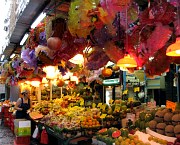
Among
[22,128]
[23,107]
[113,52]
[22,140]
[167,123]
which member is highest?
[113,52]

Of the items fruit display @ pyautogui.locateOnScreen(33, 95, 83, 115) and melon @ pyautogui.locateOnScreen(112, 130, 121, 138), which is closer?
melon @ pyautogui.locateOnScreen(112, 130, 121, 138)

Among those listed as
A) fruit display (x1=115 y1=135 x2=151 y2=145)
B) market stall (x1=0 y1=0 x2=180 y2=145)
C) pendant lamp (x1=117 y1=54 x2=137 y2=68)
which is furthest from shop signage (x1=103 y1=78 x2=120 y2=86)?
pendant lamp (x1=117 y1=54 x2=137 y2=68)

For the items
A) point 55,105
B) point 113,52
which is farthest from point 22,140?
point 113,52

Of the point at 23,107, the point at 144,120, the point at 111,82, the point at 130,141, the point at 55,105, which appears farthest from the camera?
the point at 111,82

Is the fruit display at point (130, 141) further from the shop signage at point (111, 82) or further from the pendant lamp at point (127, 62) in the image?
the shop signage at point (111, 82)

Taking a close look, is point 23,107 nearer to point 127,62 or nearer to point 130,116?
point 130,116

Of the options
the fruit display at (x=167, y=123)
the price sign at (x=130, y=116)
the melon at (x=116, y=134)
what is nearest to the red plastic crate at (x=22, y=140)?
the price sign at (x=130, y=116)

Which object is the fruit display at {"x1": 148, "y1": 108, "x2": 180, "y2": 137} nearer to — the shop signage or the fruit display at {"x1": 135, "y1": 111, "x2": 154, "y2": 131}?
the fruit display at {"x1": 135, "y1": 111, "x2": 154, "y2": 131}

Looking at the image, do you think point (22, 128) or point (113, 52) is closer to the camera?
point (113, 52)

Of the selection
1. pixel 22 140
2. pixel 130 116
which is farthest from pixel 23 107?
pixel 130 116

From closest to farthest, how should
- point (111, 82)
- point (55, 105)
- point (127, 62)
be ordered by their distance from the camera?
point (127, 62)
point (55, 105)
point (111, 82)

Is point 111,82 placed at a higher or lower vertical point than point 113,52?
lower

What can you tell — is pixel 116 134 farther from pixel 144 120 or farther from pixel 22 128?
pixel 22 128

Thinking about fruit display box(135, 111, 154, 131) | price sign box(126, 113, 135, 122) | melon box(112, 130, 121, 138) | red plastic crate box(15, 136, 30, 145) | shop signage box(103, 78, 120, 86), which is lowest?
red plastic crate box(15, 136, 30, 145)
